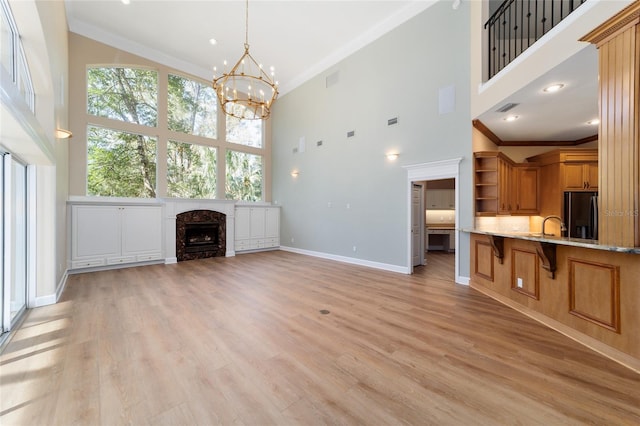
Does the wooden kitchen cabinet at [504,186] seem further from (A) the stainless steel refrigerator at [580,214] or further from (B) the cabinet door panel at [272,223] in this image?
(B) the cabinet door panel at [272,223]

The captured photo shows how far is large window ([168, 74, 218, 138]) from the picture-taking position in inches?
284

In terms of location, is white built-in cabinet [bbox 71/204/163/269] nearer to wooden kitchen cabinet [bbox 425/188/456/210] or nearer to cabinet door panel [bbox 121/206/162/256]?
cabinet door panel [bbox 121/206/162/256]

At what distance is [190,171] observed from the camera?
7.44 meters

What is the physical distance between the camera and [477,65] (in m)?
4.40

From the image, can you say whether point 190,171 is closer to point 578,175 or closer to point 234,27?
point 234,27

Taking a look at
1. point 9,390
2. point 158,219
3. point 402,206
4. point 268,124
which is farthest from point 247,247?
point 9,390

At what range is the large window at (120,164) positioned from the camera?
598cm

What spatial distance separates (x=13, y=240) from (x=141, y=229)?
3365mm

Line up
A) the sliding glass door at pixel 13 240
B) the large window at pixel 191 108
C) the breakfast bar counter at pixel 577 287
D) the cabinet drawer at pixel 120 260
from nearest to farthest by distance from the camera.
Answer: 1. the breakfast bar counter at pixel 577 287
2. the sliding glass door at pixel 13 240
3. the cabinet drawer at pixel 120 260
4. the large window at pixel 191 108

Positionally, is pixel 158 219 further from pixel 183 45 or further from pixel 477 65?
pixel 477 65

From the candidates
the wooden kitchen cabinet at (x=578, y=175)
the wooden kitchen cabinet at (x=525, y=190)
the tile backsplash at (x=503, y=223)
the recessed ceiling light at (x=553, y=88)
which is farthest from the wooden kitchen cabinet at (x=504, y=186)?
the recessed ceiling light at (x=553, y=88)

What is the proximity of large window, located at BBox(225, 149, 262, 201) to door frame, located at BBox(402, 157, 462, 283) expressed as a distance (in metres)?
5.28

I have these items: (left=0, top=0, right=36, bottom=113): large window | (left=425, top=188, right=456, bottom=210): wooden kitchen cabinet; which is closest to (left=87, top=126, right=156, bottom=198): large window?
(left=0, top=0, right=36, bottom=113): large window

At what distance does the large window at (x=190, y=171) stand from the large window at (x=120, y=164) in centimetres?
43
